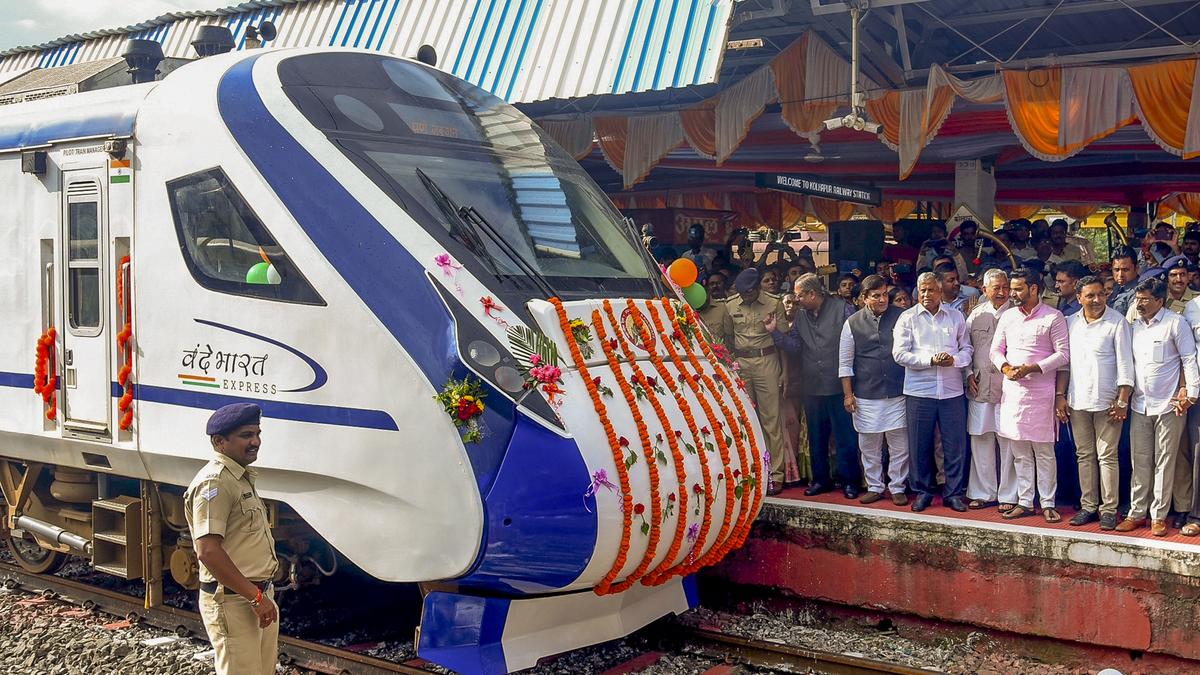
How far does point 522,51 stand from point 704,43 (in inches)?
83.9

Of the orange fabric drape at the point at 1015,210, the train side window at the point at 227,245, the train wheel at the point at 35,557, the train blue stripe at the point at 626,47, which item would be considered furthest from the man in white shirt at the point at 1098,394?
the orange fabric drape at the point at 1015,210

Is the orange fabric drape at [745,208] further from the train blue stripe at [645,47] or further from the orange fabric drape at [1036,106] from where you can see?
the orange fabric drape at [1036,106]

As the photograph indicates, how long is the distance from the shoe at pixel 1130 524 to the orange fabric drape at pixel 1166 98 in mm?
2768

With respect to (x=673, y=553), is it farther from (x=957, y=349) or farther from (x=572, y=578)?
(x=957, y=349)

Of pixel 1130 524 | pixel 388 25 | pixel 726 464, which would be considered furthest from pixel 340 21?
pixel 1130 524

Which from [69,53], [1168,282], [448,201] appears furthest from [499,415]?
[69,53]

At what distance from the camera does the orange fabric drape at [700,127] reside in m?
10.5

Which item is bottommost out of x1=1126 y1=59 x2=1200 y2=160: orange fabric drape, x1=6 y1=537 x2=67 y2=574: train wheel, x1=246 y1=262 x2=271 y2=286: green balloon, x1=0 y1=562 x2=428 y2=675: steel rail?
x1=0 y1=562 x2=428 y2=675: steel rail

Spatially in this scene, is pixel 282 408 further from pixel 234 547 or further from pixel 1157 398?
pixel 1157 398

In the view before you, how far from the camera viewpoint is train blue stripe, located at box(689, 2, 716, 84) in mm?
9305

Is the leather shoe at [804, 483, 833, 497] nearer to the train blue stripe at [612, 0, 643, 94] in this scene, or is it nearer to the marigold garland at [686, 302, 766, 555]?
the marigold garland at [686, 302, 766, 555]

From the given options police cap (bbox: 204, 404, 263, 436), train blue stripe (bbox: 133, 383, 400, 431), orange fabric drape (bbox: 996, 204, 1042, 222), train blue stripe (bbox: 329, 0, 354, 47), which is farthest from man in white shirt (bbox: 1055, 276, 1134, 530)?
orange fabric drape (bbox: 996, 204, 1042, 222)

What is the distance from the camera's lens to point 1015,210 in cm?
2017

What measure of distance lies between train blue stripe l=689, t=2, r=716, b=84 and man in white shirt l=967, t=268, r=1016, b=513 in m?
2.77
